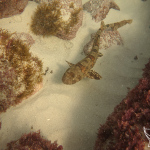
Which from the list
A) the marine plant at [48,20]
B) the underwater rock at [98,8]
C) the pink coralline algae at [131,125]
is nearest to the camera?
the pink coralline algae at [131,125]

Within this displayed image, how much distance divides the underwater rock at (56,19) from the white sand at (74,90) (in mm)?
387

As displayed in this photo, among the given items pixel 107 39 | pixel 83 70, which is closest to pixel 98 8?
pixel 107 39

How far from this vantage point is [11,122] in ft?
14.5

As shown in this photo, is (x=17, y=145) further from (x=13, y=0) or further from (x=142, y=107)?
(x=13, y=0)

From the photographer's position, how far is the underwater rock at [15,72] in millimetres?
4043

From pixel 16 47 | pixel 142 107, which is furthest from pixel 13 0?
pixel 142 107

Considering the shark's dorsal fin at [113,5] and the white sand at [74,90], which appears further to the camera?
the shark's dorsal fin at [113,5]

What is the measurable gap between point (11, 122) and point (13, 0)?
561 centimetres

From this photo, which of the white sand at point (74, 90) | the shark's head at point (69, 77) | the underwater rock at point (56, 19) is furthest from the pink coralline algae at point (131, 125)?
the underwater rock at point (56, 19)

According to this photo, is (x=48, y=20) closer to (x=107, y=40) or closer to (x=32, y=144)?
(x=107, y=40)

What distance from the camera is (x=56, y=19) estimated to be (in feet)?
21.4

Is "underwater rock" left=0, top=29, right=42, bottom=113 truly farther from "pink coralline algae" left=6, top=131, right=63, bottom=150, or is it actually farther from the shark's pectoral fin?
the shark's pectoral fin

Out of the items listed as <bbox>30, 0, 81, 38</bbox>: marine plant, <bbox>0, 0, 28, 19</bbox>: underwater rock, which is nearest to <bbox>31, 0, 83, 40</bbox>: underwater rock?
<bbox>30, 0, 81, 38</bbox>: marine plant

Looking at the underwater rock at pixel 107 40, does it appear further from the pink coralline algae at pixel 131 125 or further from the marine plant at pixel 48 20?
the pink coralline algae at pixel 131 125
